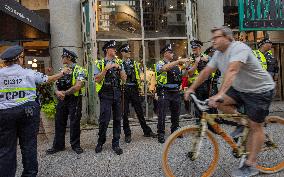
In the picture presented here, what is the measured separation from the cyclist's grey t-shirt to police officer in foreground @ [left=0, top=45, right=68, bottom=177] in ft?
8.37

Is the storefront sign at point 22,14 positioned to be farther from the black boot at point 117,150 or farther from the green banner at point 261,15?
the green banner at point 261,15

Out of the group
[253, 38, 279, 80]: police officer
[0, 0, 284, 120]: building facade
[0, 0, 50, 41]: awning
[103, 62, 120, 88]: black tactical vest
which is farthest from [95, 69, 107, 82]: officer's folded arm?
[253, 38, 279, 80]: police officer

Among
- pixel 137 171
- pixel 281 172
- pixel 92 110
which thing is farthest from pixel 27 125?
pixel 92 110

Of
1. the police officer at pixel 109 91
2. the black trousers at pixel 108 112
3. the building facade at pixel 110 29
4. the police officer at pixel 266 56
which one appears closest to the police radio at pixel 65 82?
the police officer at pixel 109 91

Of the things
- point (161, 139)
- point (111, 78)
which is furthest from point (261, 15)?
point (111, 78)

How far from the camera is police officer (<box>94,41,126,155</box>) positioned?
20.4 ft

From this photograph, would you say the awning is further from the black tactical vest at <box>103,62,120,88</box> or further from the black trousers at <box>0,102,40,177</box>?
the black trousers at <box>0,102,40,177</box>

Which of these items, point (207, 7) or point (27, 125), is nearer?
point (27, 125)

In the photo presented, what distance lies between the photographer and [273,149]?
466 centimetres

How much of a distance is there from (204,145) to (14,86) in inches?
99.7

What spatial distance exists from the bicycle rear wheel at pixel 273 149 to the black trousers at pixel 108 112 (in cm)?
269

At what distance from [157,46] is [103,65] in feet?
14.0

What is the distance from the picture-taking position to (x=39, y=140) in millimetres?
7727

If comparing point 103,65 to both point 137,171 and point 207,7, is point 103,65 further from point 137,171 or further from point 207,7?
point 207,7
